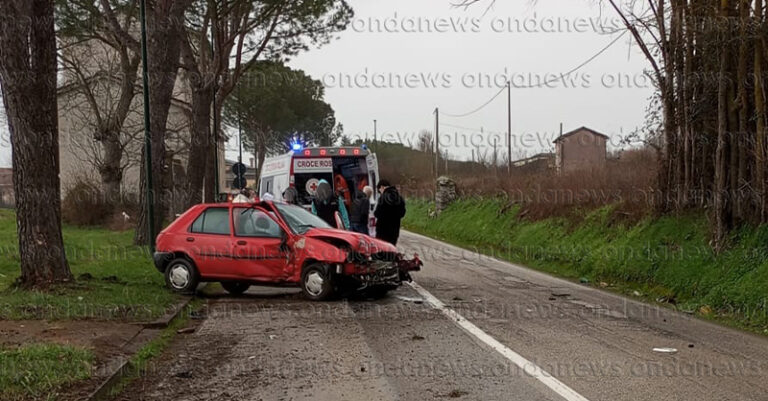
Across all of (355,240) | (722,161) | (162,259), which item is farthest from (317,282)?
(722,161)

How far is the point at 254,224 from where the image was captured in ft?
37.0

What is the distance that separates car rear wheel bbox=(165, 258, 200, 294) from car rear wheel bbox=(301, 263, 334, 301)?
1946mm

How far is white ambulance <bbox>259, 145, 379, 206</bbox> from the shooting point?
17734 mm

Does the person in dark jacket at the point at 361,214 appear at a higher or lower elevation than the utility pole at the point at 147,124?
lower

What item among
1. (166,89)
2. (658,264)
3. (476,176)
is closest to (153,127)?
(166,89)

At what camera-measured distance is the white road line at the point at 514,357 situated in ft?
19.2

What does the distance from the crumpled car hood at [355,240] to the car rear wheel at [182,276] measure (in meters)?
2.11

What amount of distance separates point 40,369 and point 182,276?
5531 millimetres

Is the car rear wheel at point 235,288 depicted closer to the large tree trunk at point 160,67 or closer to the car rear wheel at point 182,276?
the car rear wheel at point 182,276

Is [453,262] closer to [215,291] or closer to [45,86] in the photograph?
[215,291]

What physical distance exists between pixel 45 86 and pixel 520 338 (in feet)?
24.6

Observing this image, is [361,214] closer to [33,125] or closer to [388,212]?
[388,212]

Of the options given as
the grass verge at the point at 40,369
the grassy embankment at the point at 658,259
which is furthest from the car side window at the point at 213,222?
the grassy embankment at the point at 658,259

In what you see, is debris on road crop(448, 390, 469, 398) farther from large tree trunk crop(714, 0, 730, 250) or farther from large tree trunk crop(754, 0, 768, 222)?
large tree trunk crop(714, 0, 730, 250)
